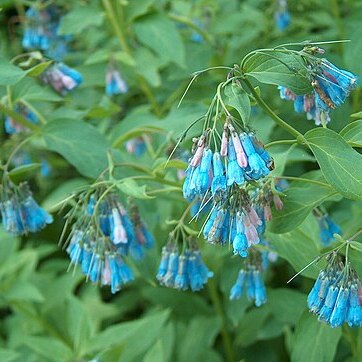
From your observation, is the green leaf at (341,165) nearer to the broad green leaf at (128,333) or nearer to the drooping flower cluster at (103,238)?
the drooping flower cluster at (103,238)

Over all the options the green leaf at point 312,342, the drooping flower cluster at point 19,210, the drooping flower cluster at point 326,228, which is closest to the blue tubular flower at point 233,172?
the green leaf at point 312,342

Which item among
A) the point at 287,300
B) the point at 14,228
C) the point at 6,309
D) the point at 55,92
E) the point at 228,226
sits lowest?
the point at 6,309

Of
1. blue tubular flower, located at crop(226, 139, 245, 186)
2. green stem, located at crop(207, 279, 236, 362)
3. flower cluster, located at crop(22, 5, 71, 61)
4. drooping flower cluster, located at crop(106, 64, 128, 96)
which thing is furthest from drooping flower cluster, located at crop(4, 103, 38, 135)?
blue tubular flower, located at crop(226, 139, 245, 186)

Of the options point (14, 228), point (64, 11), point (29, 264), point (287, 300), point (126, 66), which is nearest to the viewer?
point (14, 228)

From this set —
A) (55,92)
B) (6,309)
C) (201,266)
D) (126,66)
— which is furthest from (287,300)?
(6,309)

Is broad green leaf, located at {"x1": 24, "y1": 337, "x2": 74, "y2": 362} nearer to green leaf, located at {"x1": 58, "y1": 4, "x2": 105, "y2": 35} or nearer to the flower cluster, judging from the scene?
green leaf, located at {"x1": 58, "y1": 4, "x2": 105, "y2": 35}

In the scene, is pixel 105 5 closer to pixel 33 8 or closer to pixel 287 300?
pixel 33 8
